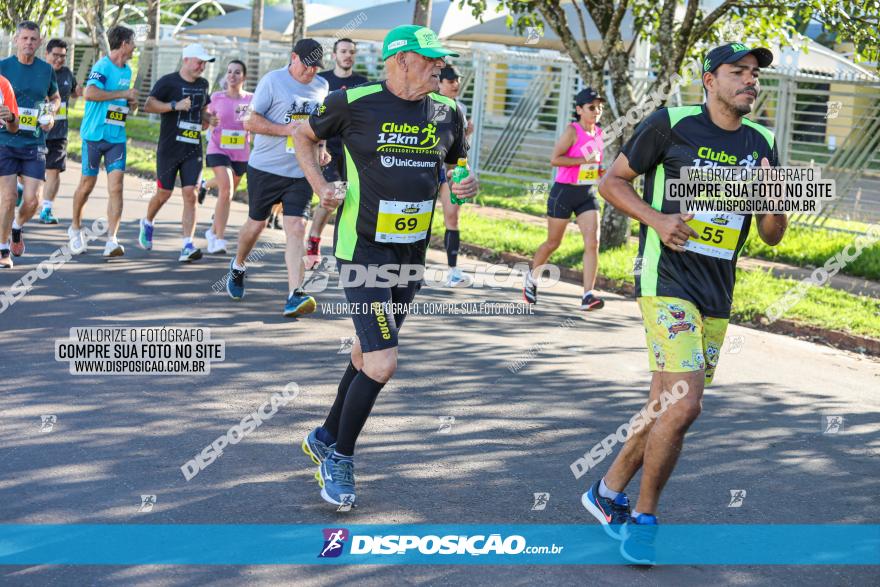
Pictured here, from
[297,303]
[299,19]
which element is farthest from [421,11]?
[297,303]

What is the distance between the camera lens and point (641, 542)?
4.76 m

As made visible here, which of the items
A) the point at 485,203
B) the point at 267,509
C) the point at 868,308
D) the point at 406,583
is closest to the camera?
the point at 406,583

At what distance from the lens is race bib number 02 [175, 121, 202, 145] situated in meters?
12.2

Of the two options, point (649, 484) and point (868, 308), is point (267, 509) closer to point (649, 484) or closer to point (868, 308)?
point (649, 484)

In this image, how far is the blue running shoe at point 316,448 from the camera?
568cm

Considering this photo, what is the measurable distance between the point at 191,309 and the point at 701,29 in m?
7.40

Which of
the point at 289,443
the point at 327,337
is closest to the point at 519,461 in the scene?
the point at 289,443

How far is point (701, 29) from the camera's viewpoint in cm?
1398

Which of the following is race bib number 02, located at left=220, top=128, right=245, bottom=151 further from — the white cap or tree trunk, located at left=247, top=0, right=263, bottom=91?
tree trunk, located at left=247, top=0, right=263, bottom=91

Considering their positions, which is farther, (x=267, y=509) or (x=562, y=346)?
(x=562, y=346)

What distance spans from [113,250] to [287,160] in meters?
3.17

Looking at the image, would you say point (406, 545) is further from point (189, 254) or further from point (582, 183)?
point (189, 254)

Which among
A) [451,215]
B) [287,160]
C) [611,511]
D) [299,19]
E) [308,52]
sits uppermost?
[299,19]

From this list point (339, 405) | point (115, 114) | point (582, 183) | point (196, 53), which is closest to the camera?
point (339, 405)
